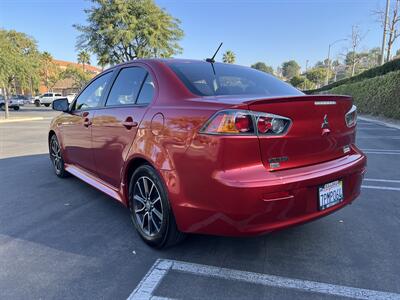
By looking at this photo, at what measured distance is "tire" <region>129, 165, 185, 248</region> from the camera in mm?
2715

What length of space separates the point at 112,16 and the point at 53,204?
2425 centimetres

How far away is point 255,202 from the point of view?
2.20m

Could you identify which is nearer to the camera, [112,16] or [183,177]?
[183,177]

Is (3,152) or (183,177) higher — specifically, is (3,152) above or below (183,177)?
below

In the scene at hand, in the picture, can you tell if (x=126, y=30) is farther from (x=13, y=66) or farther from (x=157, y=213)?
(x=157, y=213)

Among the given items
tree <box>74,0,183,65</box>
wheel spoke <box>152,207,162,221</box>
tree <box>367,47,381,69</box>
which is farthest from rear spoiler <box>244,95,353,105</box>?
tree <box>367,47,381,69</box>

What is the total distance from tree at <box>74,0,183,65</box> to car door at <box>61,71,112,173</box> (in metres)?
21.8

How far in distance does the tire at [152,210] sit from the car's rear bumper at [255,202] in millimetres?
184

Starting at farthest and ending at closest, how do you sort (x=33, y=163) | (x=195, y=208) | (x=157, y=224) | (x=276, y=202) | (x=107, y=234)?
(x=33, y=163) → (x=107, y=234) → (x=157, y=224) → (x=195, y=208) → (x=276, y=202)

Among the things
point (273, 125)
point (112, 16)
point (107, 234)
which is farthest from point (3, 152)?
point (112, 16)

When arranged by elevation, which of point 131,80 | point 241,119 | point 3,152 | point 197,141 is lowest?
point 3,152

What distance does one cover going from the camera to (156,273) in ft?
8.45

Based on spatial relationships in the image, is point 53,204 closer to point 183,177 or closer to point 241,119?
point 183,177

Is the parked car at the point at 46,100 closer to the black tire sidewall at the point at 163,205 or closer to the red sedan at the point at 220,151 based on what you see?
the red sedan at the point at 220,151
